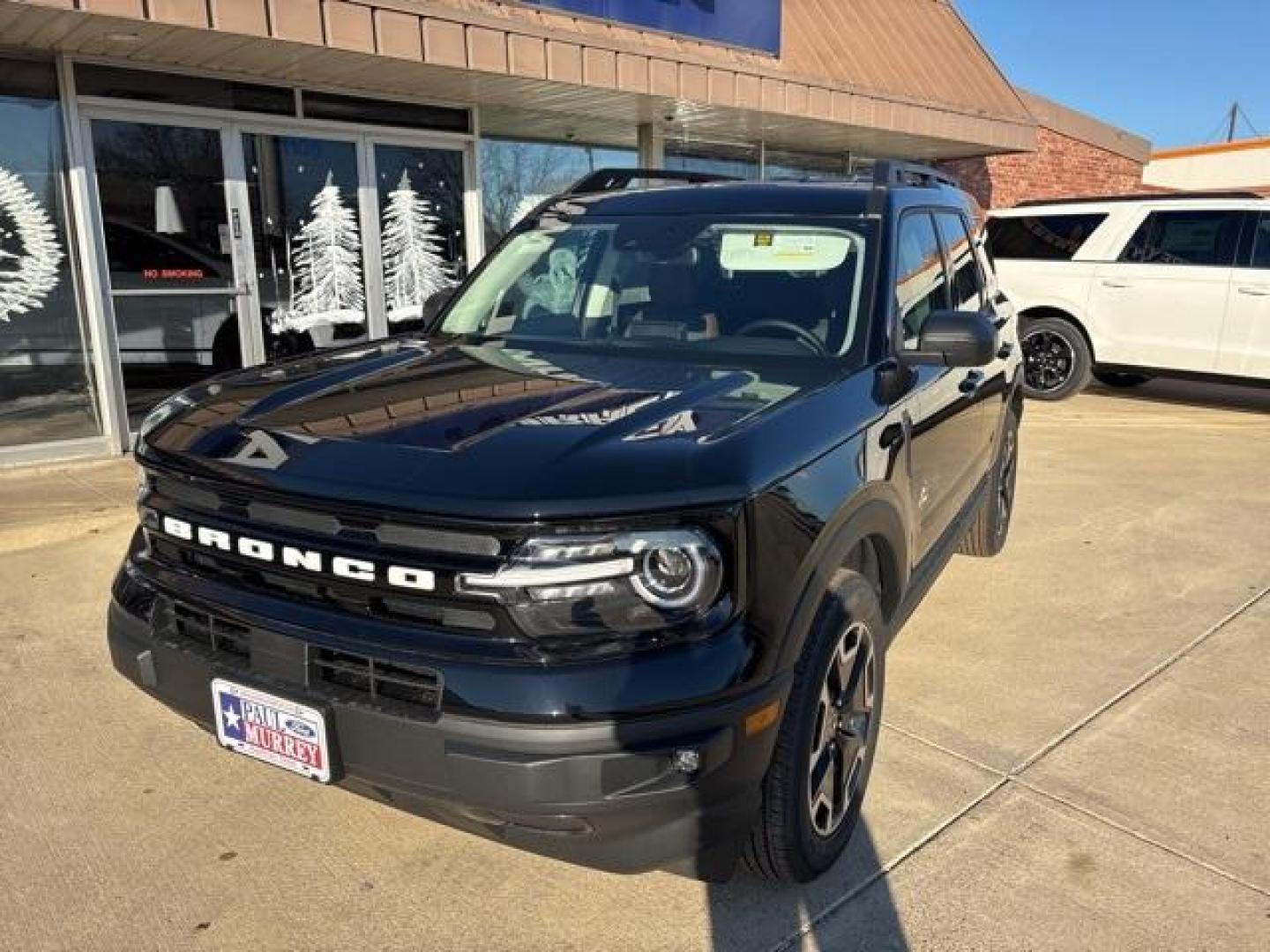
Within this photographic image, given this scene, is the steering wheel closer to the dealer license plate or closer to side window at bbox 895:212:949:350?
side window at bbox 895:212:949:350

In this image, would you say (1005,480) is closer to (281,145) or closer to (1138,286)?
(1138,286)

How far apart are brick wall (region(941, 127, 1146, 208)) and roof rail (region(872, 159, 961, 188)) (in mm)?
11004

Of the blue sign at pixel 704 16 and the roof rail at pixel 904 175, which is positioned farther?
the blue sign at pixel 704 16

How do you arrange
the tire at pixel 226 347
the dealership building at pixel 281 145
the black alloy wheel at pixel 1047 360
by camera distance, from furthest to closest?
the black alloy wheel at pixel 1047 360
the tire at pixel 226 347
the dealership building at pixel 281 145

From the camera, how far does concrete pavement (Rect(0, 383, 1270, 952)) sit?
7.96ft

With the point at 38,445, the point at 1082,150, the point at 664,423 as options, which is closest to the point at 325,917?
the point at 664,423

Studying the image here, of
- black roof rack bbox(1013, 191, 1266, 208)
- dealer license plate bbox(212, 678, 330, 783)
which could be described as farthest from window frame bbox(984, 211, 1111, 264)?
dealer license plate bbox(212, 678, 330, 783)

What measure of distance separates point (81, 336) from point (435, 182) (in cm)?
334

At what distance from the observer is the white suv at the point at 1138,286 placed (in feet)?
29.9

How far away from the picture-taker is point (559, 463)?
2066 mm

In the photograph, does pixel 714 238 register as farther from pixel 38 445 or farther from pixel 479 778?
pixel 38 445

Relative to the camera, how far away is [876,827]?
9.30ft

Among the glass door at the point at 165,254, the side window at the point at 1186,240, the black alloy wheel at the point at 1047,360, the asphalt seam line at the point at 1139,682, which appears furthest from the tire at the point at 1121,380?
the glass door at the point at 165,254

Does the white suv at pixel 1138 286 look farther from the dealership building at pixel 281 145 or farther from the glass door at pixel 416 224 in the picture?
the glass door at pixel 416 224
